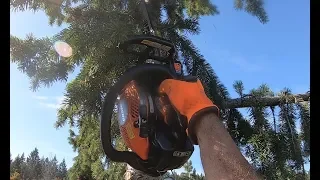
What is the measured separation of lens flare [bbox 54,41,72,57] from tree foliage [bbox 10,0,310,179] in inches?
0.7

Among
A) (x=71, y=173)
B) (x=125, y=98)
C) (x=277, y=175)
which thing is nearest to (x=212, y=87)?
(x=277, y=175)

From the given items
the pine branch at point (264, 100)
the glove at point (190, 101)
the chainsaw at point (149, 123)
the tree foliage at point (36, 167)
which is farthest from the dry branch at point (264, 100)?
the tree foliage at point (36, 167)

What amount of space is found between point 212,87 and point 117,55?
1.80 feet

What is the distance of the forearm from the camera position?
697 mm

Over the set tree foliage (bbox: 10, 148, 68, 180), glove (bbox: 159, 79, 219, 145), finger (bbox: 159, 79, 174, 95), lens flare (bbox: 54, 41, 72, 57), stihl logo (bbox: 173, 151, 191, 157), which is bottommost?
tree foliage (bbox: 10, 148, 68, 180)

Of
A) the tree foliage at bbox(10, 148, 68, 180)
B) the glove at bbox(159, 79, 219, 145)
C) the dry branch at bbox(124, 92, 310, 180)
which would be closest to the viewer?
the glove at bbox(159, 79, 219, 145)

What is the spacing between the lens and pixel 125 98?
1.14 metres

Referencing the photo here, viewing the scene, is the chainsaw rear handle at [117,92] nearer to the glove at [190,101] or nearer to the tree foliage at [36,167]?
the glove at [190,101]

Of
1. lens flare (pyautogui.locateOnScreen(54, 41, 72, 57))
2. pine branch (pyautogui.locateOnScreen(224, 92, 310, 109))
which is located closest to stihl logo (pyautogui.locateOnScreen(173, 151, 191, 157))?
lens flare (pyautogui.locateOnScreen(54, 41, 72, 57))

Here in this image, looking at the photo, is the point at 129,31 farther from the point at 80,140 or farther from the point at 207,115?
the point at 80,140

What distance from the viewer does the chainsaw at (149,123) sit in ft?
3.34

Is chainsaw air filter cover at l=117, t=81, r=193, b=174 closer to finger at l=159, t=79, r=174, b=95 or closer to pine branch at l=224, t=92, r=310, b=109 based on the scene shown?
finger at l=159, t=79, r=174, b=95

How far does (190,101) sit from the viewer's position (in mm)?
873

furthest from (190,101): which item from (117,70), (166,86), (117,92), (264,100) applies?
(264,100)
